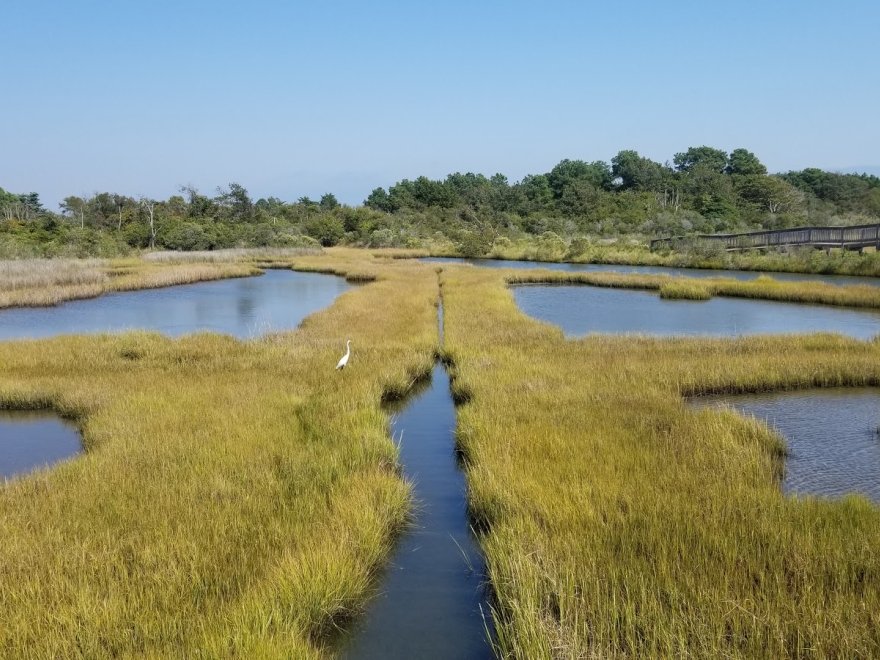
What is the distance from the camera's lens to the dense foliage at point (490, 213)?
60969 mm

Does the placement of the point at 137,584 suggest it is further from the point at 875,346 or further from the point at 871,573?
the point at 875,346

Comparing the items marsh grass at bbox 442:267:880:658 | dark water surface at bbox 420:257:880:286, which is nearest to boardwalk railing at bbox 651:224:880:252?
dark water surface at bbox 420:257:880:286

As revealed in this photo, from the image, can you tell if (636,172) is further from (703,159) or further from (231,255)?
(231,255)

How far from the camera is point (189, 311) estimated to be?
26219mm

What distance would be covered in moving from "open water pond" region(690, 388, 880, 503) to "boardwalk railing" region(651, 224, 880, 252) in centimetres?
3328

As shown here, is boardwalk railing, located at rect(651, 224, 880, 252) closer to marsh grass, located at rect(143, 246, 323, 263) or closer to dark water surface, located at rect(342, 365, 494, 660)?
marsh grass, located at rect(143, 246, 323, 263)

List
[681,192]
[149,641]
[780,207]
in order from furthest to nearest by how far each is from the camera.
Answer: [681,192] → [780,207] → [149,641]

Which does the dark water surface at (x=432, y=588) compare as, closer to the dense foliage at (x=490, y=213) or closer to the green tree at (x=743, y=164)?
the dense foliage at (x=490, y=213)

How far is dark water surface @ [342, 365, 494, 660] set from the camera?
17.1ft

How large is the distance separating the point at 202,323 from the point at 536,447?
17846 mm

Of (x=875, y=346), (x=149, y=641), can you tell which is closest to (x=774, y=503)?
(x=149, y=641)

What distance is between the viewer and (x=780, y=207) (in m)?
79.6

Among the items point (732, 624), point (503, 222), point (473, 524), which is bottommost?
point (473, 524)

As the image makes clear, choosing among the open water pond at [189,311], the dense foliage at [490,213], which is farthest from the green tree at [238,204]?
the open water pond at [189,311]
